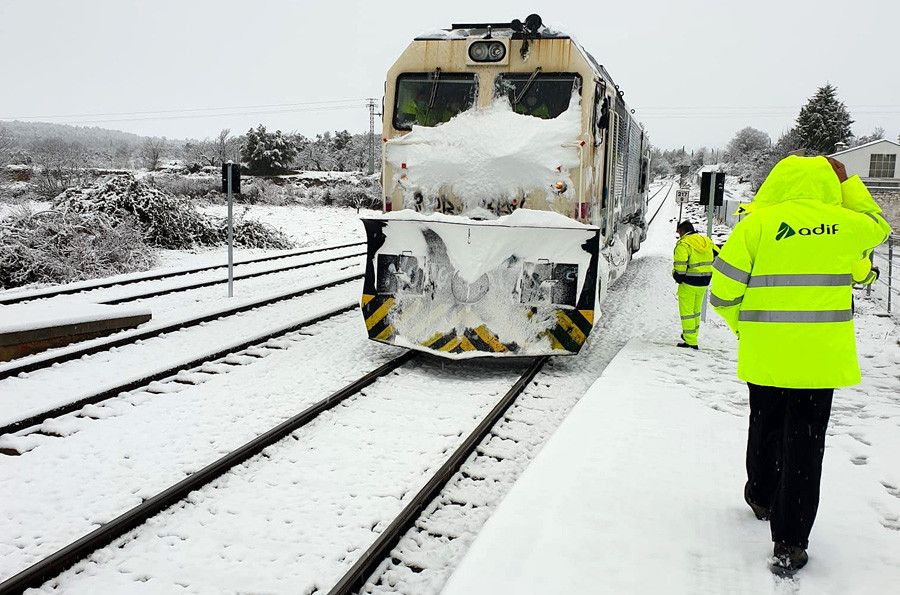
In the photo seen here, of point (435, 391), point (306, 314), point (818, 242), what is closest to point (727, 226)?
point (306, 314)

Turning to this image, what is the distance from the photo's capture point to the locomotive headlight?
7832 millimetres

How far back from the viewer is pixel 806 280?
3.26m

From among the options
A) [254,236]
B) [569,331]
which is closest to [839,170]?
[569,331]

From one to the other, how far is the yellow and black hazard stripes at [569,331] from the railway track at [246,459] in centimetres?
108

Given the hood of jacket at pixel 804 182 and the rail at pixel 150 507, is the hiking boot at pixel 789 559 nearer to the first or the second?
the hood of jacket at pixel 804 182

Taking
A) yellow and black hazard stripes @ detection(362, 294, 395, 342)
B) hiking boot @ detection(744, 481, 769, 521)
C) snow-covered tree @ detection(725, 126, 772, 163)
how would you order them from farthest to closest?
snow-covered tree @ detection(725, 126, 772, 163)
yellow and black hazard stripes @ detection(362, 294, 395, 342)
hiking boot @ detection(744, 481, 769, 521)

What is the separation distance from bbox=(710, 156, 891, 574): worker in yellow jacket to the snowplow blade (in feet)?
11.9

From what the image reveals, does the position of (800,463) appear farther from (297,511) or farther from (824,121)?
(824,121)

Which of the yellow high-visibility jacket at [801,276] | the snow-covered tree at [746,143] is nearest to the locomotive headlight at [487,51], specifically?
the yellow high-visibility jacket at [801,276]

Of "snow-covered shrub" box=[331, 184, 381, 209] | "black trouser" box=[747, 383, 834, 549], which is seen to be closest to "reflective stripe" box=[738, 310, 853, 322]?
"black trouser" box=[747, 383, 834, 549]

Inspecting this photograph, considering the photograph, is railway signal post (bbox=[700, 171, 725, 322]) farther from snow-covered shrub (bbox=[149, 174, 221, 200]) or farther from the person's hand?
snow-covered shrub (bbox=[149, 174, 221, 200])

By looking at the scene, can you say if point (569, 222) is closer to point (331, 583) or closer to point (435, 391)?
point (435, 391)

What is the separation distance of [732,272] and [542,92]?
15.8 ft

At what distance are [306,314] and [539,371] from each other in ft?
13.5
